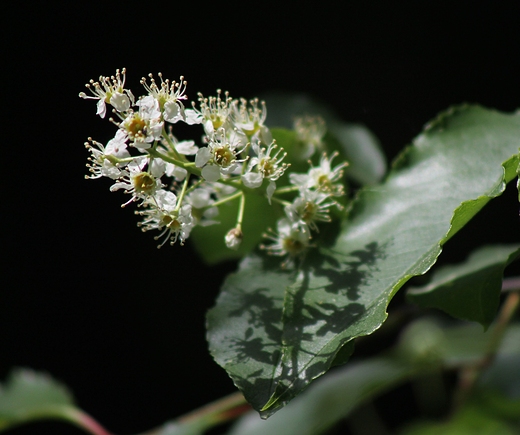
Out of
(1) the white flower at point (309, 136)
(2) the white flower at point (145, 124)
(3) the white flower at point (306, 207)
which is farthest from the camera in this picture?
(1) the white flower at point (309, 136)

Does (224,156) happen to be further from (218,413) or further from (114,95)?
(218,413)

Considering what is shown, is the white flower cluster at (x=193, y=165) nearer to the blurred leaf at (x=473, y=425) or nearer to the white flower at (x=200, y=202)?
the white flower at (x=200, y=202)

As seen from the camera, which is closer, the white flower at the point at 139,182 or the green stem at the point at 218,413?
the white flower at the point at 139,182

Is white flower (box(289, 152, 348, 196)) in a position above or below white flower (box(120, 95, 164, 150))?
below

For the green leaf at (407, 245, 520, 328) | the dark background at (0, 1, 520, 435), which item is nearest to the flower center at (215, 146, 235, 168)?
the green leaf at (407, 245, 520, 328)

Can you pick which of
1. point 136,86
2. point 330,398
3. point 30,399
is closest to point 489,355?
point 330,398

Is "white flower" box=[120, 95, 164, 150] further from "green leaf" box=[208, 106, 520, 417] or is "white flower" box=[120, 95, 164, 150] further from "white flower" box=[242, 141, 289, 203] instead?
"green leaf" box=[208, 106, 520, 417]

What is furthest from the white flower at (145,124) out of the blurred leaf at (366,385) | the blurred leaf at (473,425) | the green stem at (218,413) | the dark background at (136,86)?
the dark background at (136,86)
